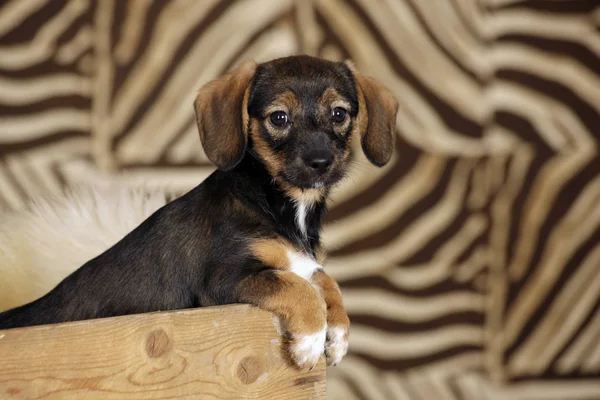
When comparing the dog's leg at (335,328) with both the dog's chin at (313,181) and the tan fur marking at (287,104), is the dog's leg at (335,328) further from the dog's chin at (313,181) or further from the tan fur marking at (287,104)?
the tan fur marking at (287,104)

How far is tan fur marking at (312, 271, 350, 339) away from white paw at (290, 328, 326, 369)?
0.13 metres

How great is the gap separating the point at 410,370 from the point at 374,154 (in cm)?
162

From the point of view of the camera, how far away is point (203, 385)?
1354 mm

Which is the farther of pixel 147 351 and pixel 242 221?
pixel 242 221

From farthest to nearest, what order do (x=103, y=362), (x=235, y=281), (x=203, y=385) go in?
(x=235, y=281) → (x=203, y=385) → (x=103, y=362)

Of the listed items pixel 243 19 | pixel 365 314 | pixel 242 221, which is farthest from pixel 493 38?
pixel 242 221

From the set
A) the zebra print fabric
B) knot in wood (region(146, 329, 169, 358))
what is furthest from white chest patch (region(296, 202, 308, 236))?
the zebra print fabric

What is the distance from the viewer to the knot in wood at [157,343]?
50.6 inches

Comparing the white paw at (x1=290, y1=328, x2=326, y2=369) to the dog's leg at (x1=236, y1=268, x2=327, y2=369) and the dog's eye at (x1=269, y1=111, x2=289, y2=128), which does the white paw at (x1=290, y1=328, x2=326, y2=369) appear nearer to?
the dog's leg at (x1=236, y1=268, x2=327, y2=369)

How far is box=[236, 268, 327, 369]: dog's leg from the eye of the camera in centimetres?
147

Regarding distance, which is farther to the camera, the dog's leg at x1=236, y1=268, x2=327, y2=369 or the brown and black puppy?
the brown and black puppy

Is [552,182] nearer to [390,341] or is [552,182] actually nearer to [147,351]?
[390,341]

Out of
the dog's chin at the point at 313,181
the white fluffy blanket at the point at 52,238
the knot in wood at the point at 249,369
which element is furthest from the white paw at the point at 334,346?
the white fluffy blanket at the point at 52,238

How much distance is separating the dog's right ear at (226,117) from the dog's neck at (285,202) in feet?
0.30
